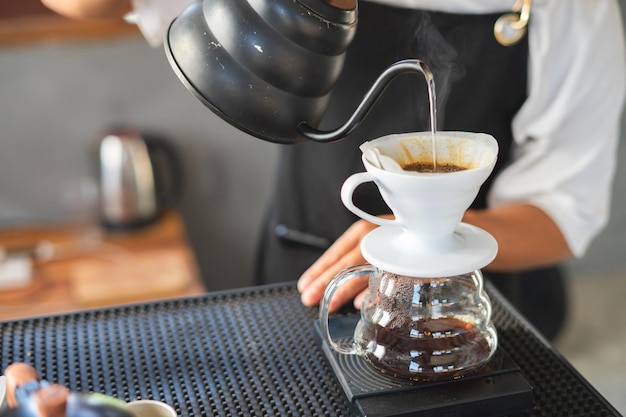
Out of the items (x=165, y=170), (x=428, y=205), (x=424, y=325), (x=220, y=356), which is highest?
(x=428, y=205)

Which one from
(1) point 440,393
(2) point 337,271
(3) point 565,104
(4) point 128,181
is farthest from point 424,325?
(4) point 128,181

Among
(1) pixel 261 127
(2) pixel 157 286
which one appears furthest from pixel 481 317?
(2) pixel 157 286

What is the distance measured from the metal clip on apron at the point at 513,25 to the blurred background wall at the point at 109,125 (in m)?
1.27

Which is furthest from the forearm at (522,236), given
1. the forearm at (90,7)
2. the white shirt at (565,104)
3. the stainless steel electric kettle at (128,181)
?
the stainless steel electric kettle at (128,181)

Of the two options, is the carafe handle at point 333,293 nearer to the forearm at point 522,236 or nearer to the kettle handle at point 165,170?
the forearm at point 522,236

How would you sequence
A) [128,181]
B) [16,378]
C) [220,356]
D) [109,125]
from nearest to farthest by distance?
[16,378], [220,356], [128,181], [109,125]

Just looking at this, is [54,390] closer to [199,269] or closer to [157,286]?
[157,286]

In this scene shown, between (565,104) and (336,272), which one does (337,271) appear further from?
(565,104)

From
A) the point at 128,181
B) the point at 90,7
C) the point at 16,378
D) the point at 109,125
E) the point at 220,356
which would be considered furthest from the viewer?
the point at 109,125

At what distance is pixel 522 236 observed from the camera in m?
1.26

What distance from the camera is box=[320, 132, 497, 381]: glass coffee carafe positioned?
0.75 m

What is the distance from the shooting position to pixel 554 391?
853 millimetres

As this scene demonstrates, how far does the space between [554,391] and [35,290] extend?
1.49m

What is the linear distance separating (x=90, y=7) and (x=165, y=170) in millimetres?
1212
